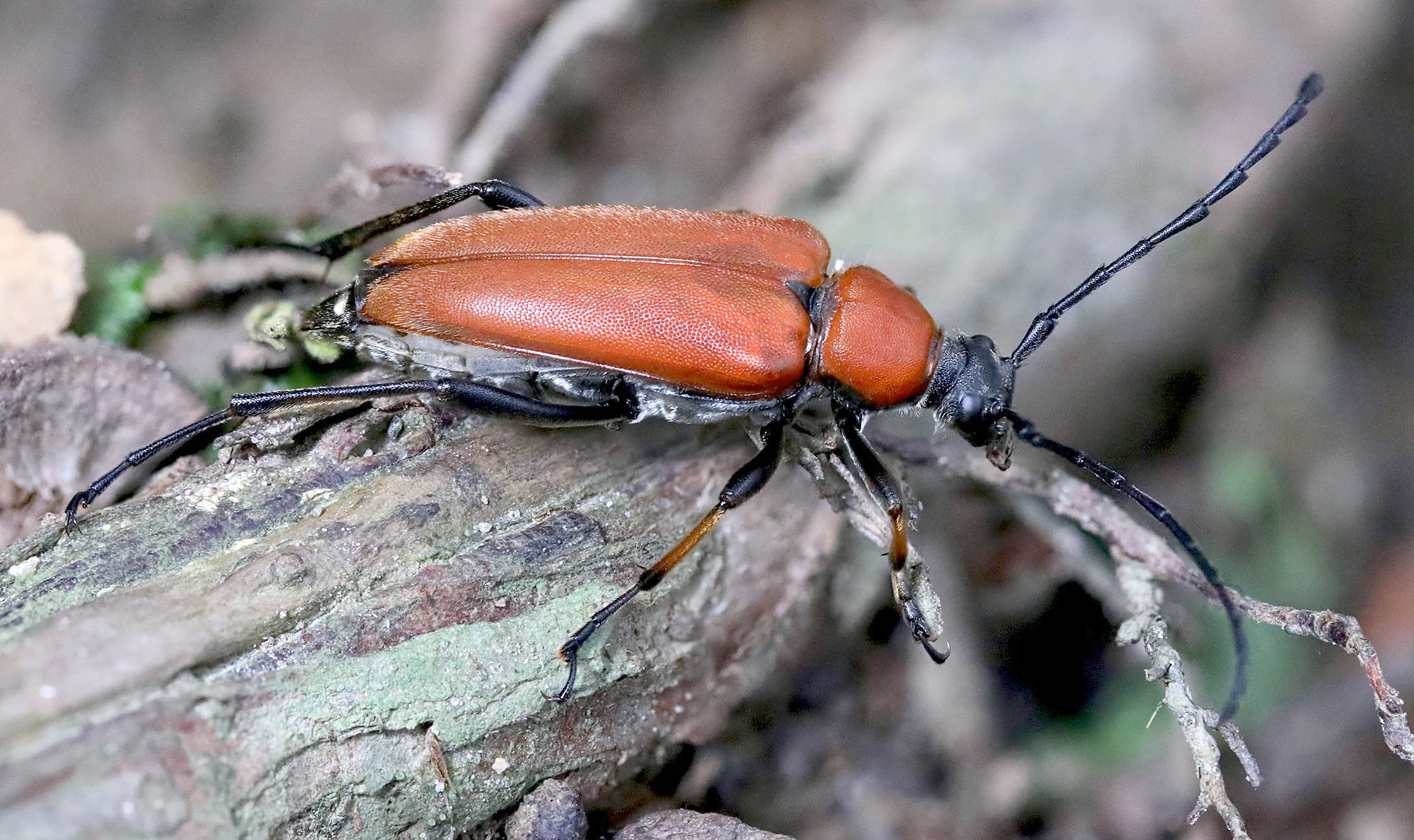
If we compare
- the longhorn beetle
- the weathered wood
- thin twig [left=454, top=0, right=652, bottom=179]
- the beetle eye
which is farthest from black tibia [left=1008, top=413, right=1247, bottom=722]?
thin twig [left=454, top=0, right=652, bottom=179]

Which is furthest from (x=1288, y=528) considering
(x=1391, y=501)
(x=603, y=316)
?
(x=603, y=316)

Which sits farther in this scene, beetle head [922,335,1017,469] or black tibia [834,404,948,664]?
beetle head [922,335,1017,469]

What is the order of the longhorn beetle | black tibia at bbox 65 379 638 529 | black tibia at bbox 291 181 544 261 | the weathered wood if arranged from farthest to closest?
black tibia at bbox 291 181 544 261
the longhorn beetle
black tibia at bbox 65 379 638 529
the weathered wood

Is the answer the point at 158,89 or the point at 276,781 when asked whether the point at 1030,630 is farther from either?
the point at 158,89

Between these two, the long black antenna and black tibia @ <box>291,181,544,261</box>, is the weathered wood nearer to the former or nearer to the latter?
black tibia @ <box>291,181,544,261</box>

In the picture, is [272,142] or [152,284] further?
[272,142]

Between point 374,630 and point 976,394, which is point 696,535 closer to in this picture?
point 374,630

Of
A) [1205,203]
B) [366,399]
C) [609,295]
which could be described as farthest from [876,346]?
[366,399]
